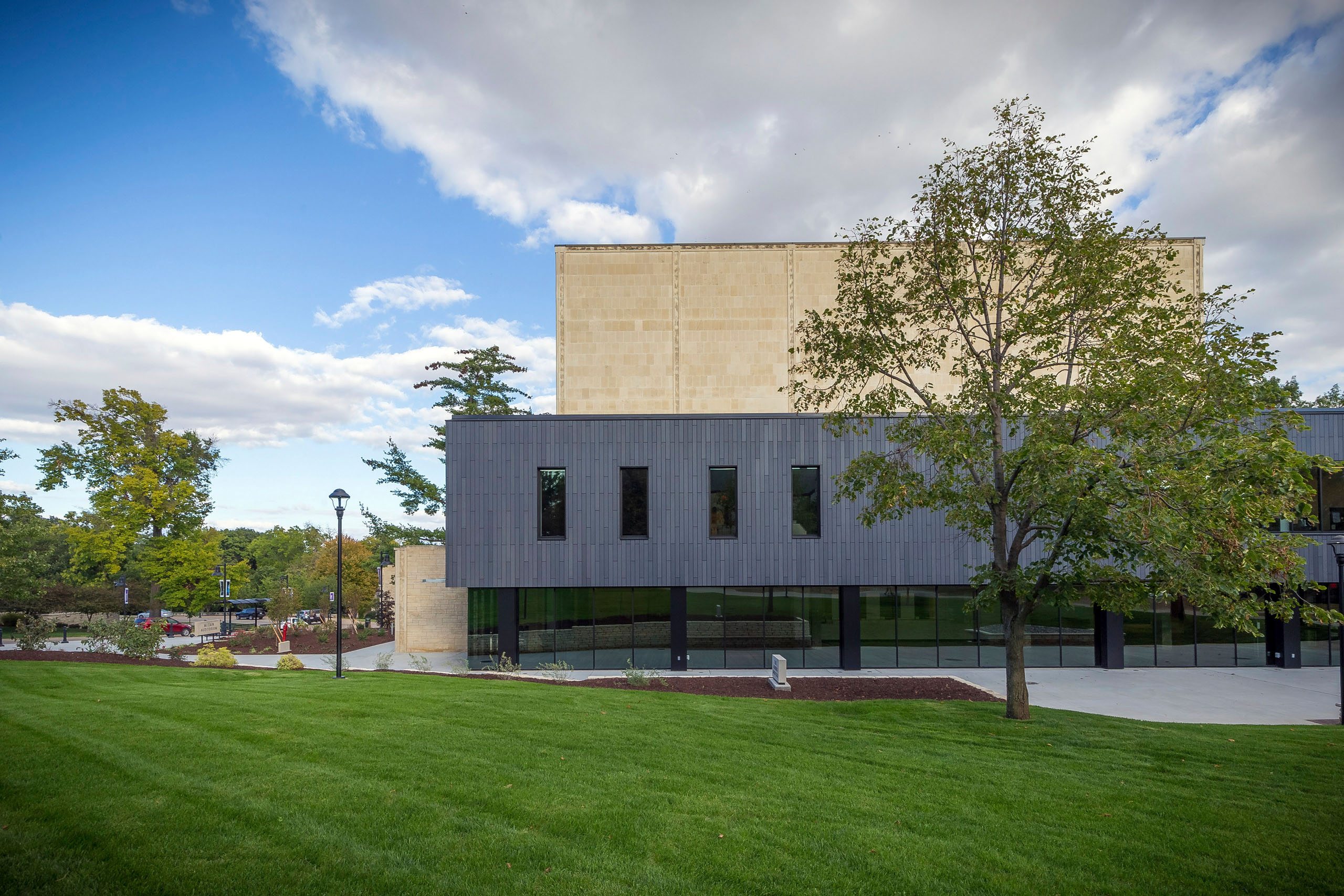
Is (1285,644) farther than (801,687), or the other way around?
(1285,644)

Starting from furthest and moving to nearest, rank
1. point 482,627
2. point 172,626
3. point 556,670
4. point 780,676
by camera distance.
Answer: point 172,626
point 482,627
point 556,670
point 780,676

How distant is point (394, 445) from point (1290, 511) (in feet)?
121

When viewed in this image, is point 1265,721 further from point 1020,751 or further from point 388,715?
point 388,715

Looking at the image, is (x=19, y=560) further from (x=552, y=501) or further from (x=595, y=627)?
(x=595, y=627)

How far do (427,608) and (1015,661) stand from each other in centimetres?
2066

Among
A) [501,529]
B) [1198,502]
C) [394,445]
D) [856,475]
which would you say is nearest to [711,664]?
[501,529]

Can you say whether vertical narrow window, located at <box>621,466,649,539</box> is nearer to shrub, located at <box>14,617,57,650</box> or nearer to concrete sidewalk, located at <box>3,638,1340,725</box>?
concrete sidewalk, located at <box>3,638,1340,725</box>

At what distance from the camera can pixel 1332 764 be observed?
30.3 ft

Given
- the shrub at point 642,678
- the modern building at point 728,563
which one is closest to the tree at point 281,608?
the modern building at point 728,563

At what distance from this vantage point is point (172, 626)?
3450cm

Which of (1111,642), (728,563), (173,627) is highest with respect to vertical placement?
(728,563)

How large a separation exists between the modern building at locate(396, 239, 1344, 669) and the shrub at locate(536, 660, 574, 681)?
51 centimetres

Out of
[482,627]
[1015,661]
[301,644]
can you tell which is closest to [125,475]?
[301,644]

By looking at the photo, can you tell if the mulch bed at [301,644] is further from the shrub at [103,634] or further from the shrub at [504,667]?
the shrub at [504,667]
